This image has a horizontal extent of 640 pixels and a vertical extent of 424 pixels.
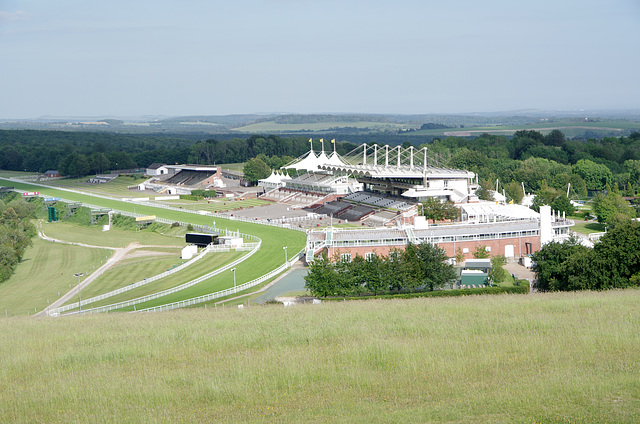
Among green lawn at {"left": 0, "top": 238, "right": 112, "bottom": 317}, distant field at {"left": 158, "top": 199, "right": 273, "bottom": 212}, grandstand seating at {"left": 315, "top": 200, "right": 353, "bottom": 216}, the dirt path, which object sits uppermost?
grandstand seating at {"left": 315, "top": 200, "right": 353, "bottom": 216}

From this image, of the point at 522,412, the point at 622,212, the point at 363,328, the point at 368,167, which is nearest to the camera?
the point at 522,412

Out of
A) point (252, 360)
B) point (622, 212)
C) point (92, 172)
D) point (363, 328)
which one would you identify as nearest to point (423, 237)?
point (622, 212)

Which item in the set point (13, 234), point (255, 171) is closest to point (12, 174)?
point (255, 171)

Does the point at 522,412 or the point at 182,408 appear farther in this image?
the point at 182,408

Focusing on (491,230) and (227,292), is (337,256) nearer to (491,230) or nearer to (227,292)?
(227,292)

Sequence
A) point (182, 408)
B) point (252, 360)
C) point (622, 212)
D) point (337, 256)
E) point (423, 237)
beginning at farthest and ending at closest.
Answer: point (622, 212), point (423, 237), point (337, 256), point (252, 360), point (182, 408)

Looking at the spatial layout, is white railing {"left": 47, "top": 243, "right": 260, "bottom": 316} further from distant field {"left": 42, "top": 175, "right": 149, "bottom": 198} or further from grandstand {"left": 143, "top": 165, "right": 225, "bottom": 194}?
grandstand {"left": 143, "top": 165, "right": 225, "bottom": 194}

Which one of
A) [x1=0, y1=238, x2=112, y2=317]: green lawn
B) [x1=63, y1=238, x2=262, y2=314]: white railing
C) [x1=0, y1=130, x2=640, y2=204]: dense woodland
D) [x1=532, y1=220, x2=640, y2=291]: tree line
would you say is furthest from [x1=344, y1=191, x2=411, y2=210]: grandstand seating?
[x1=532, y1=220, x2=640, y2=291]: tree line
